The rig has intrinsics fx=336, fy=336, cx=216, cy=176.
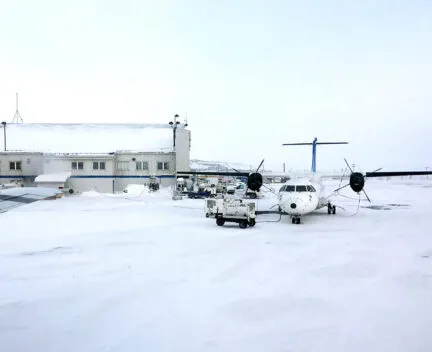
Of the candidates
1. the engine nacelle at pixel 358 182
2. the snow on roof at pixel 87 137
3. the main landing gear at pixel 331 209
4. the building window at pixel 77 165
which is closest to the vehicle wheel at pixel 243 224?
the engine nacelle at pixel 358 182

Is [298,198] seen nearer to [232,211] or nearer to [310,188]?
[310,188]

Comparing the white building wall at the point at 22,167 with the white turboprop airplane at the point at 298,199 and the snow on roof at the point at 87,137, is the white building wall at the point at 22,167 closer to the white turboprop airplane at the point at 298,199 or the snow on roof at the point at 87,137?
the snow on roof at the point at 87,137

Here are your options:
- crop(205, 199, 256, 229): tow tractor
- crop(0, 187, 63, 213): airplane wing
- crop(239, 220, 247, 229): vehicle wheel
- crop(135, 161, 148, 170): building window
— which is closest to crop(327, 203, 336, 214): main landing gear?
crop(205, 199, 256, 229): tow tractor

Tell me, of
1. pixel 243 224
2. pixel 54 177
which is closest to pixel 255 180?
pixel 243 224

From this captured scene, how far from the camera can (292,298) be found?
8570 millimetres

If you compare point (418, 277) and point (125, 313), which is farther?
point (418, 277)

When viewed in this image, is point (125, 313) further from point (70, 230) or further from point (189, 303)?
point (70, 230)

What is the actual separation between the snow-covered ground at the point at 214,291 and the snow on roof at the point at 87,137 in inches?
1451

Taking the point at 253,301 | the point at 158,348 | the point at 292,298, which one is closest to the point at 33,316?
the point at 158,348

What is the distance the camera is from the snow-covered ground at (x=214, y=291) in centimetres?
654

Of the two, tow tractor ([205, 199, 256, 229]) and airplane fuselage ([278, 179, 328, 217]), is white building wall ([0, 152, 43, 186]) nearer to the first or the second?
tow tractor ([205, 199, 256, 229])

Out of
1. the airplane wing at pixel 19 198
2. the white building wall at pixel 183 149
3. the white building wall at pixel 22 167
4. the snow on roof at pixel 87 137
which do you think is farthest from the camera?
the snow on roof at pixel 87 137

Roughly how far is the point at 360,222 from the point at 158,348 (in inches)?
738

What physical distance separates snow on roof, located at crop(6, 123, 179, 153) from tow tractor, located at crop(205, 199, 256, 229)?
105 ft
